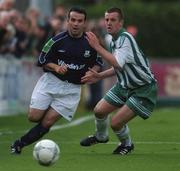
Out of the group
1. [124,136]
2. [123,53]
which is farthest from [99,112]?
[123,53]

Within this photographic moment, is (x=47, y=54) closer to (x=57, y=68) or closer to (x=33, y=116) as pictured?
(x=57, y=68)

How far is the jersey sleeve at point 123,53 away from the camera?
548 inches

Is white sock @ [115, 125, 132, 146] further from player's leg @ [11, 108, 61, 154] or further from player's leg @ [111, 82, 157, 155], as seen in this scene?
player's leg @ [11, 108, 61, 154]

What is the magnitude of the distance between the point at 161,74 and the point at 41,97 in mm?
17946

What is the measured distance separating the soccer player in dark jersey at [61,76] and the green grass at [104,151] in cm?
54

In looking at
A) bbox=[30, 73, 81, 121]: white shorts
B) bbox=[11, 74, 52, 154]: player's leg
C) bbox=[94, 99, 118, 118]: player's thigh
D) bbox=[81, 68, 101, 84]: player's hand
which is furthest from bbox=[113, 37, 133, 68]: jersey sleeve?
bbox=[11, 74, 52, 154]: player's leg

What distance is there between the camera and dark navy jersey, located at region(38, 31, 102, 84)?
47.2 ft

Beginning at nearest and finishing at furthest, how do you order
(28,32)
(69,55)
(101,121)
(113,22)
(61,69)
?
(61,69) < (113,22) < (69,55) < (101,121) < (28,32)

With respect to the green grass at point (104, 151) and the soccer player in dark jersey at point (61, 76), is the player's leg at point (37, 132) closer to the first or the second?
the soccer player in dark jersey at point (61, 76)

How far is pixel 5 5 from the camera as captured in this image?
21453 millimetres

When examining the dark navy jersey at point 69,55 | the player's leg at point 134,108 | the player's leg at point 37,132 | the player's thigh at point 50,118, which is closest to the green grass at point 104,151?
the player's leg at point 37,132

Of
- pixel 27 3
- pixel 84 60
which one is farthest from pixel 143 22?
pixel 84 60

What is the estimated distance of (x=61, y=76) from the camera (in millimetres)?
14523

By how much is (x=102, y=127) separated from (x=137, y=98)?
0.85 metres
